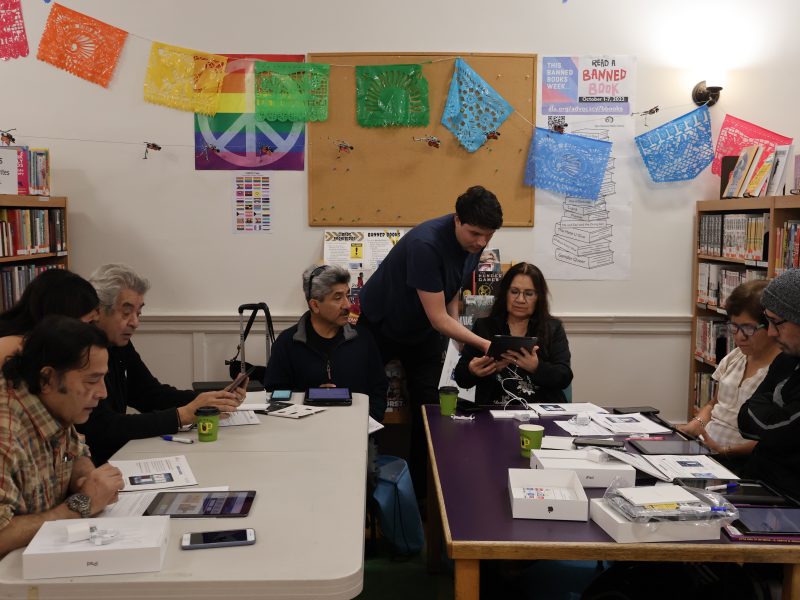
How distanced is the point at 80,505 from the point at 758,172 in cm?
384

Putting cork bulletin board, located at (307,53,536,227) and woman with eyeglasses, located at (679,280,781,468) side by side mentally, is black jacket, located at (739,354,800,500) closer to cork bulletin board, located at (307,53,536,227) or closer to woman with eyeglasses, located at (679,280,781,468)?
woman with eyeglasses, located at (679,280,781,468)

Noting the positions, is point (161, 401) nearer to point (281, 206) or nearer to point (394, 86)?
point (281, 206)

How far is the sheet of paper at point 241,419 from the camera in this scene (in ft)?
8.50

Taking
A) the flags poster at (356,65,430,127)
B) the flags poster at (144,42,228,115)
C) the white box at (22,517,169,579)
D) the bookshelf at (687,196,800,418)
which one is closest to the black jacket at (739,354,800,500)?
the bookshelf at (687,196,800,418)

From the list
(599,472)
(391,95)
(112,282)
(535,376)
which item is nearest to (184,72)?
(391,95)

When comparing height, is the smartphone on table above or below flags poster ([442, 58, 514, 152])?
below

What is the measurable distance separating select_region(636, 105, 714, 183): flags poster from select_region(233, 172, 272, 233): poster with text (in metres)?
2.34

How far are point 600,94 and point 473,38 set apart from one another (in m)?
0.85

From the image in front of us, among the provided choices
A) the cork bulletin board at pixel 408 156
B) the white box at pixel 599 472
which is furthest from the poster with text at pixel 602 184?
the white box at pixel 599 472

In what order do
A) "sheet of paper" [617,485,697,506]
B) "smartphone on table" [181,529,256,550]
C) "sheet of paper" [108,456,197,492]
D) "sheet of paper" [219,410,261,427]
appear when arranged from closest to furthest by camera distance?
"smartphone on table" [181,529,256,550]
"sheet of paper" [617,485,697,506]
"sheet of paper" [108,456,197,492]
"sheet of paper" [219,410,261,427]

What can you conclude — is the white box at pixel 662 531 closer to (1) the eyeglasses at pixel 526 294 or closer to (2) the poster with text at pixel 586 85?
(1) the eyeglasses at pixel 526 294

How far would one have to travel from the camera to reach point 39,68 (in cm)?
456

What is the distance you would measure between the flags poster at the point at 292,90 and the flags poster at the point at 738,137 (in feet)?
8.07

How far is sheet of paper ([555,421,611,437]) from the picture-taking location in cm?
263
